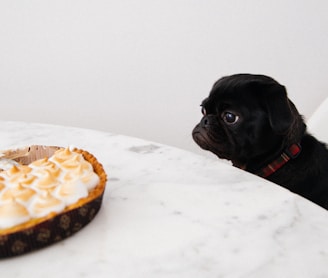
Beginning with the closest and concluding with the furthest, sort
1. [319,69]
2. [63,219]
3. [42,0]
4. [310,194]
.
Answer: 1. [63,219]
2. [310,194]
3. [42,0]
4. [319,69]

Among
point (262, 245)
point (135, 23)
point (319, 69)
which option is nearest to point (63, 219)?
point (262, 245)

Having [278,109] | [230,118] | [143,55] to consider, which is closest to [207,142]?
[230,118]

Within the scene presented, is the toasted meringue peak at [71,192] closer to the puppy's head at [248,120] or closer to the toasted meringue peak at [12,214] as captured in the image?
the toasted meringue peak at [12,214]

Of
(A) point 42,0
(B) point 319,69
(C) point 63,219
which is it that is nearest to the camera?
(C) point 63,219

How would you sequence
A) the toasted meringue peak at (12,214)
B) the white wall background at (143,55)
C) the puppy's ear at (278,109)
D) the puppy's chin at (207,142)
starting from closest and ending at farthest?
the toasted meringue peak at (12,214)
the puppy's ear at (278,109)
the puppy's chin at (207,142)
the white wall background at (143,55)

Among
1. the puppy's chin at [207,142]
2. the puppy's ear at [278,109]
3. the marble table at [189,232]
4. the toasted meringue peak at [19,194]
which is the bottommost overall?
the puppy's chin at [207,142]

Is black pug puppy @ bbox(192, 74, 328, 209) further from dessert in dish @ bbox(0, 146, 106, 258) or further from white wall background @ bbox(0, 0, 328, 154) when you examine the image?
white wall background @ bbox(0, 0, 328, 154)

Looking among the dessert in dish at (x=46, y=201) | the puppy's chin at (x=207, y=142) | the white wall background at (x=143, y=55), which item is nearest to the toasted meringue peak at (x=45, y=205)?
the dessert in dish at (x=46, y=201)

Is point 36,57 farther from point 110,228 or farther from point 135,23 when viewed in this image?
point 110,228
